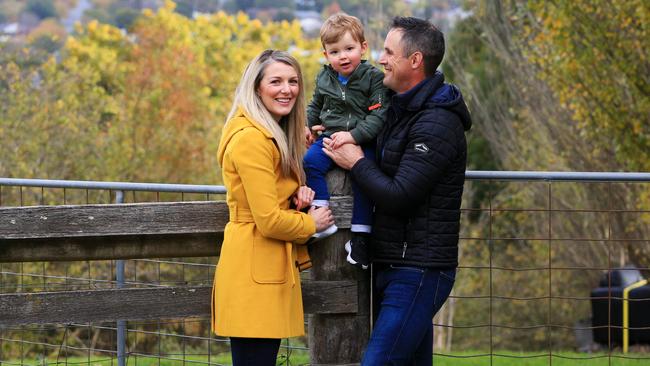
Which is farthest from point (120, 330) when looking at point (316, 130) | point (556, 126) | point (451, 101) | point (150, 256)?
point (556, 126)

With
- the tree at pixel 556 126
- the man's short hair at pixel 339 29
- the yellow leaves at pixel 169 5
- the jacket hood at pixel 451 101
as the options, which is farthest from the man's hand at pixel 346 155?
the yellow leaves at pixel 169 5

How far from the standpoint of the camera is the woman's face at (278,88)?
3992mm

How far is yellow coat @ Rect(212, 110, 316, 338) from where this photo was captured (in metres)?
3.86

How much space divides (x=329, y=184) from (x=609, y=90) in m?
10.9

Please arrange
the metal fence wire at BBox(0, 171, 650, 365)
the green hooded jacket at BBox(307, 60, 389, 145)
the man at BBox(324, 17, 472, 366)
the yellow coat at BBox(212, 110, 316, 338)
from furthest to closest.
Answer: the metal fence wire at BBox(0, 171, 650, 365), the green hooded jacket at BBox(307, 60, 389, 145), the man at BBox(324, 17, 472, 366), the yellow coat at BBox(212, 110, 316, 338)

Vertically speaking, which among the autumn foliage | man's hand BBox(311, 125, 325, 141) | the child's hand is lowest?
the child's hand

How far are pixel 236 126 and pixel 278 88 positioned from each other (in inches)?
8.5

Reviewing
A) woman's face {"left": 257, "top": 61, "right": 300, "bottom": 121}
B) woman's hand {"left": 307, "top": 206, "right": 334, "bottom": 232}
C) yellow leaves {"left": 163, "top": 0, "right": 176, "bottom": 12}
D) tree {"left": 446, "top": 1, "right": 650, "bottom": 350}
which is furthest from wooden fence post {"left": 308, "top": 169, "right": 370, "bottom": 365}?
yellow leaves {"left": 163, "top": 0, "right": 176, "bottom": 12}

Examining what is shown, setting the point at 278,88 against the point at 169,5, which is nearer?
the point at 278,88

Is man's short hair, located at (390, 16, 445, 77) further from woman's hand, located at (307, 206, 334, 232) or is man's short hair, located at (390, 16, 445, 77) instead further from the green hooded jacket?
woman's hand, located at (307, 206, 334, 232)

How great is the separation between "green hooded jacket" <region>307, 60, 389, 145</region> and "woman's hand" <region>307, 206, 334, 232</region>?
0.30 m

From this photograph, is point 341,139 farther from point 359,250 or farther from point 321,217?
point 359,250

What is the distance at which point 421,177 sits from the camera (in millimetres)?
3928

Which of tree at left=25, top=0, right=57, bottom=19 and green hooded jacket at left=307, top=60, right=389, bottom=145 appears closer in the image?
green hooded jacket at left=307, top=60, right=389, bottom=145
